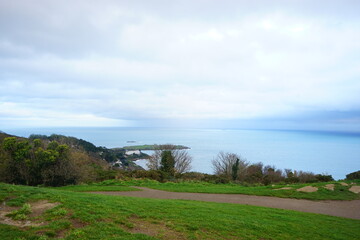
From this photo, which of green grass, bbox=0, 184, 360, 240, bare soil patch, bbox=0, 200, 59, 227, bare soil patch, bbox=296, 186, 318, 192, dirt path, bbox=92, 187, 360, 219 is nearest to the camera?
green grass, bbox=0, 184, 360, 240

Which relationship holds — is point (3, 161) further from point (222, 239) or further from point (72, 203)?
point (222, 239)

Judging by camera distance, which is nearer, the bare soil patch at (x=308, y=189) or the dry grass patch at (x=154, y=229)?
the dry grass patch at (x=154, y=229)

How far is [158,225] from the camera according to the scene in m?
5.98

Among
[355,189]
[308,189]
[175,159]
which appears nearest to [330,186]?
[355,189]

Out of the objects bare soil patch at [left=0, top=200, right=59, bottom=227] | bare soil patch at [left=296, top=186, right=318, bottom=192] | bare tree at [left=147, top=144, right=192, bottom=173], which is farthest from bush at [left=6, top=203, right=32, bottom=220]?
bare tree at [left=147, top=144, right=192, bottom=173]

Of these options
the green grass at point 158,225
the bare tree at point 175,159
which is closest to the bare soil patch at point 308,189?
the green grass at point 158,225

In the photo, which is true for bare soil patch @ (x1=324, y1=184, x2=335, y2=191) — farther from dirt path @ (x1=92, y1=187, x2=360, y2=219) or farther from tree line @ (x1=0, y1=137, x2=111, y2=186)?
tree line @ (x1=0, y1=137, x2=111, y2=186)

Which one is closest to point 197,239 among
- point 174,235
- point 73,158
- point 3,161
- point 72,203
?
point 174,235

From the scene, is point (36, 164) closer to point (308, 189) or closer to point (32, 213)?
point (32, 213)

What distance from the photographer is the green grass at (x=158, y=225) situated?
4.82 meters

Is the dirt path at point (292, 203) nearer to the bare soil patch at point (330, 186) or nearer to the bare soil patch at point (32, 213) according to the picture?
the bare soil patch at point (330, 186)

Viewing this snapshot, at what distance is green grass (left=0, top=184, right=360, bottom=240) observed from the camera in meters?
4.82

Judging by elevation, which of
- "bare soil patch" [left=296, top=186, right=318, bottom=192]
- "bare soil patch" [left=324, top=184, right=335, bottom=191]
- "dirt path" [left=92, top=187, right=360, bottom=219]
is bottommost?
"dirt path" [left=92, top=187, right=360, bottom=219]

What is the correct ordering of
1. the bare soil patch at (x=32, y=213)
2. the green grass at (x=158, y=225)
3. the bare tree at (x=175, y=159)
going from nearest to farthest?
the green grass at (x=158, y=225) < the bare soil patch at (x=32, y=213) < the bare tree at (x=175, y=159)
